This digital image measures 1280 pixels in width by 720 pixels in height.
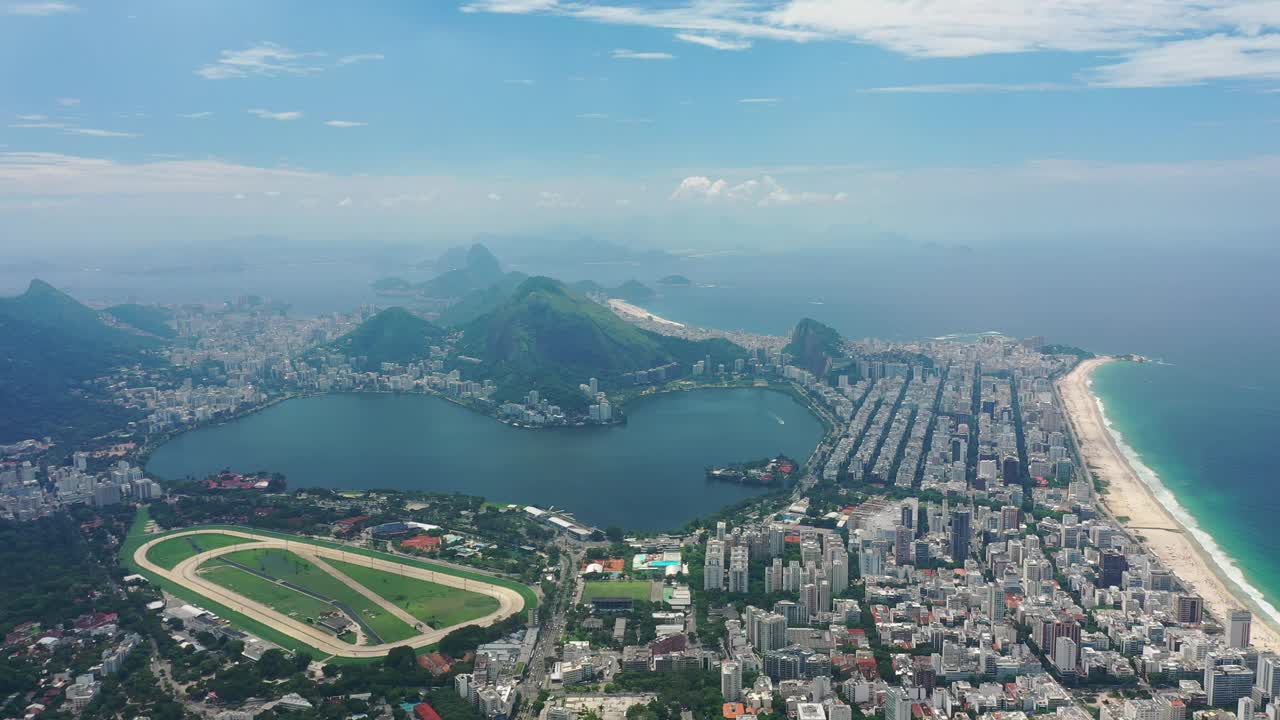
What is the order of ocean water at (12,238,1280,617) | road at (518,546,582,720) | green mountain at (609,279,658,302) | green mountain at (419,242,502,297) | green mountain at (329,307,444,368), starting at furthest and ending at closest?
green mountain at (419,242,502,297) → green mountain at (609,279,658,302) → green mountain at (329,307,444,368) → ocean water at (12,238,1280,617) → road at (518,546,582,720)

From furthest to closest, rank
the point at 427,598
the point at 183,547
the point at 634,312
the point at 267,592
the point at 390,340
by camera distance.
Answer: the point at 634,312 < the point at 390,340 < the point at 183,547 < the point at 267,592 < the point at 427,598

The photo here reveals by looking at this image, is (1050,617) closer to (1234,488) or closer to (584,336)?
(1234,488)

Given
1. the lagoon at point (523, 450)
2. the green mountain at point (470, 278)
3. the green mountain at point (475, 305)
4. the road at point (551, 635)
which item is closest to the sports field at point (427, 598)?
the road at point (551, 635)

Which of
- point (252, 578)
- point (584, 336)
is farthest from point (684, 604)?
point (584, 336)

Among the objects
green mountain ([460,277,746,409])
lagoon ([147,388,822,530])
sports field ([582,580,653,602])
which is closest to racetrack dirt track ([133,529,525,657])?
sports field ([582,580,653,602])

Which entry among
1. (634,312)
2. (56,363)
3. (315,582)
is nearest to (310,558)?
(315,582)

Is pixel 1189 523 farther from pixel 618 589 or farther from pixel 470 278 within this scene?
pixel 470 278

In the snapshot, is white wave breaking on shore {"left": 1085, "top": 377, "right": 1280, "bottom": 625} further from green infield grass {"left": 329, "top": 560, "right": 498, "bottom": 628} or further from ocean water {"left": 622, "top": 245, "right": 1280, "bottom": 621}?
green infield grass {"left": 329, "top": 560, "right": 498, "bottom": 628}
